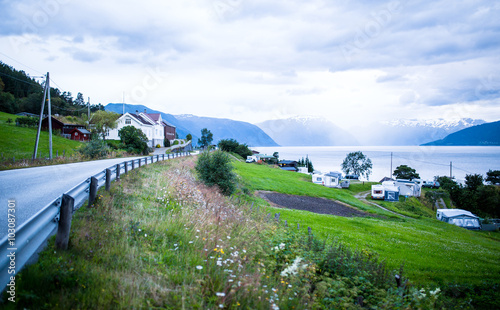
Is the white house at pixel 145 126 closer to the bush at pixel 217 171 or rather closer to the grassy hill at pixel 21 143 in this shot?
the grassy hill at pixel 21 143

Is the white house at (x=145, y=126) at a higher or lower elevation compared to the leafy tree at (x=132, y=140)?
higher

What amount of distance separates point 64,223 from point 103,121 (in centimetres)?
6224

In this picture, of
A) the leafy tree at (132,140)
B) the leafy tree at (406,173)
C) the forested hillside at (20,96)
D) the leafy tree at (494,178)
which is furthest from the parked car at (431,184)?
the forested hillside at (20,96)

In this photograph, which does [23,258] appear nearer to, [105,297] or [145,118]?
[105,297]

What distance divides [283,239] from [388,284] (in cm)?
287

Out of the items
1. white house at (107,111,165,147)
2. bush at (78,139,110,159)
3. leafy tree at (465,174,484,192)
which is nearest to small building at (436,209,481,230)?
leafy tree at (465,174,484,192)

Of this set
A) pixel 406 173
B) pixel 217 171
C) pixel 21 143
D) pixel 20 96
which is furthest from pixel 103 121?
pixel 406 173

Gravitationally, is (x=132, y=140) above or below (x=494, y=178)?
above

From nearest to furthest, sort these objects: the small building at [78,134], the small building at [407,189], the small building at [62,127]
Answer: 1. the small building at [62,127]
2. the small building at [78,134]
3. the small building at [407,189]

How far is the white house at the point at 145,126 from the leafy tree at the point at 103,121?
2.64m

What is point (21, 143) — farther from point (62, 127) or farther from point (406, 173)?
point (406, 173)

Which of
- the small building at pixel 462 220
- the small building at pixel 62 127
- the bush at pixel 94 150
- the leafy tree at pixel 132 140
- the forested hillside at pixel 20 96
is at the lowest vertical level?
the small building at pixel 462 220

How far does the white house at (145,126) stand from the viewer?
6512 cm

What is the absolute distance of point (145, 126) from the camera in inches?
2616
